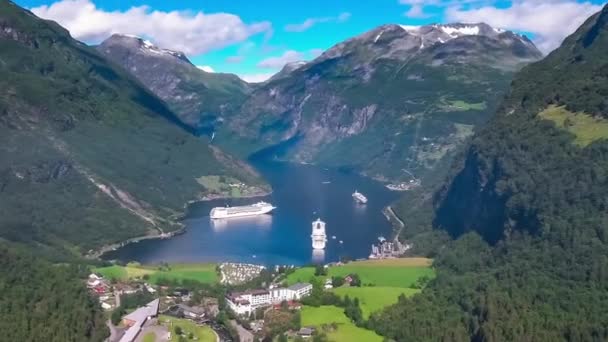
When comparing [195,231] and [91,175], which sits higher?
[91,175]

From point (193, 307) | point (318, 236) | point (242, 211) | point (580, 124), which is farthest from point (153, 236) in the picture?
point (580, 124)

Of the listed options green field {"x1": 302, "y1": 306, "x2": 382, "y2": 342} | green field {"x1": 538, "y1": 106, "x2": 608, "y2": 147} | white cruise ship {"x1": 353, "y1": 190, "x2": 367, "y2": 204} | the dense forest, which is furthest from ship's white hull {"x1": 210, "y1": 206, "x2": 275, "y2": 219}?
green field {"x1": 302, "y1": 306, "x2": 382, "y2": 342}

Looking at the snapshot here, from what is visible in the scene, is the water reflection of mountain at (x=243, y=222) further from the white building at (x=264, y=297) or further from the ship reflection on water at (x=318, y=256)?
the white building at (x=264, y=297)

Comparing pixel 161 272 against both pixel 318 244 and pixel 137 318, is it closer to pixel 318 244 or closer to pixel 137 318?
pixel 137 318

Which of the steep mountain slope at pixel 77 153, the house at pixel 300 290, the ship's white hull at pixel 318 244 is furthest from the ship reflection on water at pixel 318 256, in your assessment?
the steep mountain slope at pixel 77 153

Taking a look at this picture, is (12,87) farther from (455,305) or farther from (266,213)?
(455,305)

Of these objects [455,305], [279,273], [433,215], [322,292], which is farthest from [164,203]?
[455,305]

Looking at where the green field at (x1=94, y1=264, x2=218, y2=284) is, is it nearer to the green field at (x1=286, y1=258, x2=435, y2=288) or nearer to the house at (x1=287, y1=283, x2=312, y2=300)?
the green field at (x1=286, y1=258, x2=435, y2=288)
